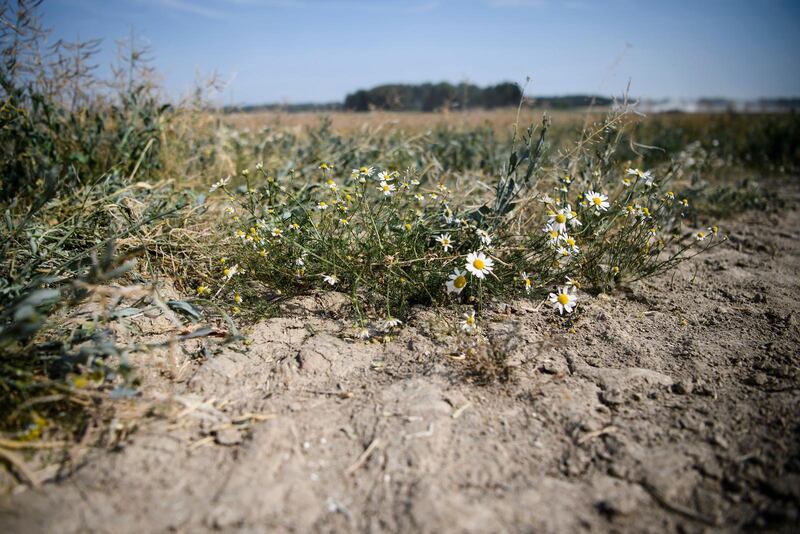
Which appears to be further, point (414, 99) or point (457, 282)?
point (414, 99)

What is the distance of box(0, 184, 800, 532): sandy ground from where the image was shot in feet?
3.67

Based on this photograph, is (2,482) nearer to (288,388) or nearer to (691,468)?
(288,388)

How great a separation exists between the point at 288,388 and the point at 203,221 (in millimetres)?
1526

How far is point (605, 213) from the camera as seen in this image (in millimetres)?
2543

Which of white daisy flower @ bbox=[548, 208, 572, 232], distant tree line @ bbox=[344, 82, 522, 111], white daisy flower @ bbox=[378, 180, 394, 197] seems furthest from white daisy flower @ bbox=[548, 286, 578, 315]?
distant tree line @ bbox=[344, 82, 522, 111]

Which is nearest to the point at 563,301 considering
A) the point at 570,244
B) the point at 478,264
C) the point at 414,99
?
the point at 570,244

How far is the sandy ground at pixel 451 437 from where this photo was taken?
3.67 ft

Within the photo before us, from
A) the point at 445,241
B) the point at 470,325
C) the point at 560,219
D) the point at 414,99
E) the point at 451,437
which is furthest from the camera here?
the point at 414,99

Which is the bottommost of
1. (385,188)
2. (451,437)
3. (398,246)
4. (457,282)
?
(451,437)

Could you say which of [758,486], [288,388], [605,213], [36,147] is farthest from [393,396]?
[36,147]

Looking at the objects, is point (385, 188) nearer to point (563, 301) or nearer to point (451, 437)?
point (563, 301)

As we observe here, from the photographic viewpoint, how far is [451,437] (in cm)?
138

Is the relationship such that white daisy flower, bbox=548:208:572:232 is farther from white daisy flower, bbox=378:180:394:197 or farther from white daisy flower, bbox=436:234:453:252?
white daisy flower, bbox=378:180:394:197

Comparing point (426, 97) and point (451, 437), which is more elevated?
point (426, 97)
